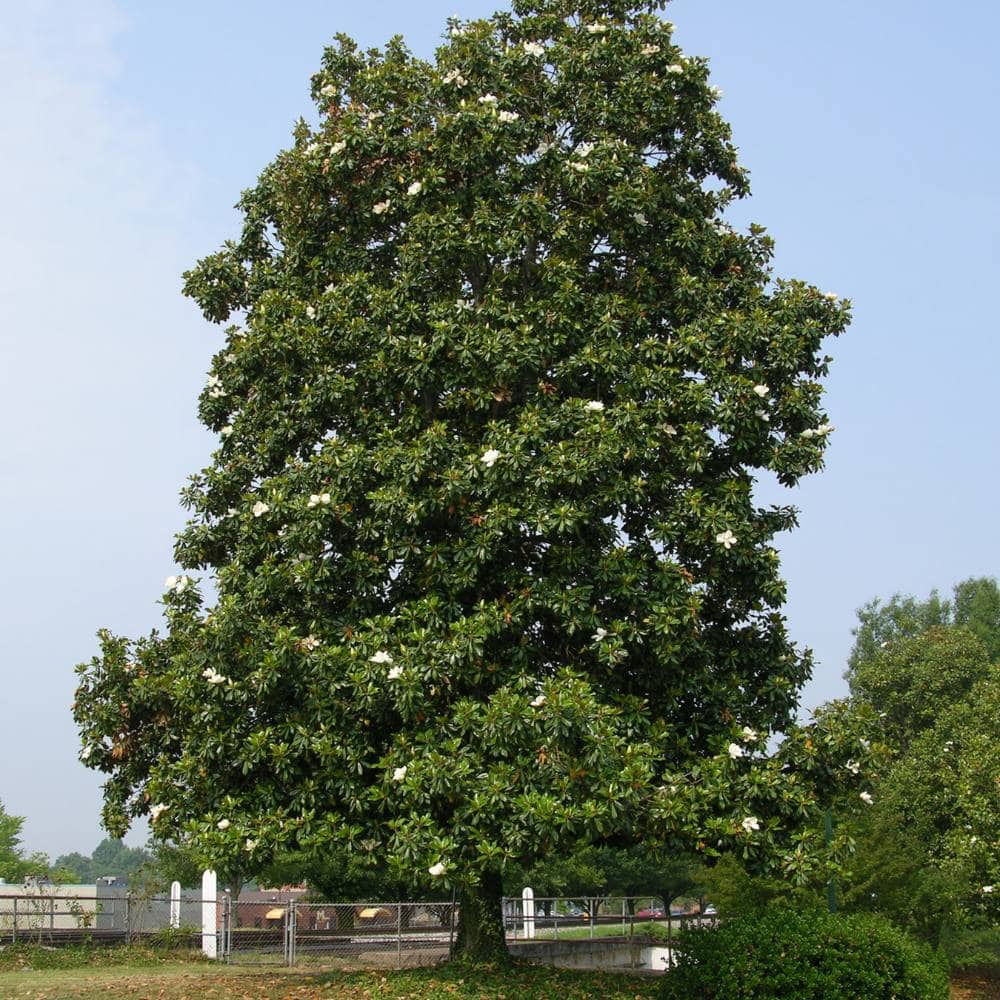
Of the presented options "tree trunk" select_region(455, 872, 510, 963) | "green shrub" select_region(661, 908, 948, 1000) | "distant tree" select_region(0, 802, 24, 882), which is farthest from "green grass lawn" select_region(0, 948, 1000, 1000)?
"distant tree" select_region(0, 802, 24, 882)

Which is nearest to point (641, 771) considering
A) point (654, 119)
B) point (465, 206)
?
point (465, 206)

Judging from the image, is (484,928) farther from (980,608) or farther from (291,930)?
(980,608)

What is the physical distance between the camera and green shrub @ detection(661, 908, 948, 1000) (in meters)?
11.9

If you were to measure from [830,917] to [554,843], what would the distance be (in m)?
3.94

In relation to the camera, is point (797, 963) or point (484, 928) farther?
point (484, 928)

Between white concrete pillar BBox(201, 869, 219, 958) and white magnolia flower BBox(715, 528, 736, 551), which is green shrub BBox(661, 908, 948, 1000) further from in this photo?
white concrete pillar BBox(201, 869, 219, 958)

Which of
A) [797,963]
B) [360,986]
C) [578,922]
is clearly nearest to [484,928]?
[360,986]

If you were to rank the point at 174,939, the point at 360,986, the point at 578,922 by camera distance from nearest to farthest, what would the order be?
the point at 360,986 → the point at 174,939 → the point at 578,922

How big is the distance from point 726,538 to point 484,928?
6.24 m

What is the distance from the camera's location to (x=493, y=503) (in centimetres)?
1266

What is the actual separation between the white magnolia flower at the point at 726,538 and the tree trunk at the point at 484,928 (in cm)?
538

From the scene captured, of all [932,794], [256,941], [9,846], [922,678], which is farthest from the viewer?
[9,846]

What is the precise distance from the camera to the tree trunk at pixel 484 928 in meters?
14.5

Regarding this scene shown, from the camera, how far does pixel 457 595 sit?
43.0ft
